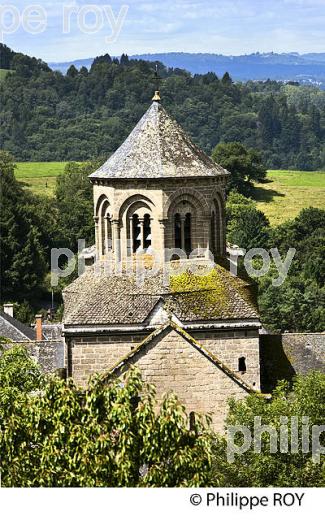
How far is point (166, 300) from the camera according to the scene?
3198 cm

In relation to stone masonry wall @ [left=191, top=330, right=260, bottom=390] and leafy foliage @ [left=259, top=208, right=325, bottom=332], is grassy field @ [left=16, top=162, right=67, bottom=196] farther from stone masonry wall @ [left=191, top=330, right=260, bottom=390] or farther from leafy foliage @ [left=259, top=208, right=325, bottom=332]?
stone masonry wall @ [left=191, top=330, right=260, bottom=390]

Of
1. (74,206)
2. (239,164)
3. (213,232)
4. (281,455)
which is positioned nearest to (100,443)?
(281,455)

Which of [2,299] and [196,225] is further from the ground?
[196,225]

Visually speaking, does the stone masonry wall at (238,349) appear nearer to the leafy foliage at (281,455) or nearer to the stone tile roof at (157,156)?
the stone tile roof at (157,156)

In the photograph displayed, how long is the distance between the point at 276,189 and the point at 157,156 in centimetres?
10825

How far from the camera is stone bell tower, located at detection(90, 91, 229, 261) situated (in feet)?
108

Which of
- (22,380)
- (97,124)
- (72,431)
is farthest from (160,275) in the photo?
(97,124)

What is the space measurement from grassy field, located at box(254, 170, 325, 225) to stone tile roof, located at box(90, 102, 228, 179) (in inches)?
3453

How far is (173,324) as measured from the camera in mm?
30016

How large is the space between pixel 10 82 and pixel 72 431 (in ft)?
501

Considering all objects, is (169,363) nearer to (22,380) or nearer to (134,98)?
(22,380)

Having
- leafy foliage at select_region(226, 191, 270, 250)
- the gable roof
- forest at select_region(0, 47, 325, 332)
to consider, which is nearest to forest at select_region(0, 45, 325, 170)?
forest at select_region(0, 47, 325, 332)

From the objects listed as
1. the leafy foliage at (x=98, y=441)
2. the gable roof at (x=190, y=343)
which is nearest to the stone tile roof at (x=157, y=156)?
the gable roof at (x=190, y=343)

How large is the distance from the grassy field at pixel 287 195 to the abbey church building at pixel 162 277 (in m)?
88.0
